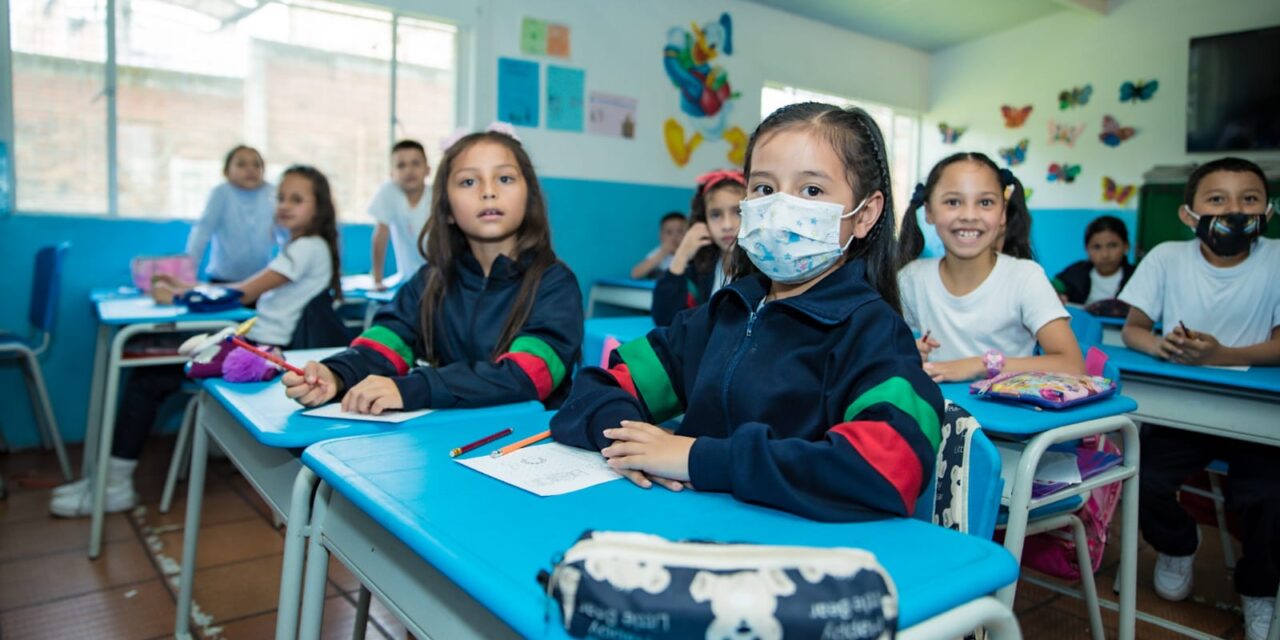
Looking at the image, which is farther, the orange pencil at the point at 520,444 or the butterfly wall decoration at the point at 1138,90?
the butterfly wall decoration at the point at 1138,90

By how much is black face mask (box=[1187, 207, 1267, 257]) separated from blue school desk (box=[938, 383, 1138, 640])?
1.16 m

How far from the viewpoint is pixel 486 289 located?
1779 millimetres

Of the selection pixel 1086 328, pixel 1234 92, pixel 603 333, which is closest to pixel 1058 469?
pixel 1086 328

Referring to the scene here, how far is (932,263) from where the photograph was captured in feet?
7.33

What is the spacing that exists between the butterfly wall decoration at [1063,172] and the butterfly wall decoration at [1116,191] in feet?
0.72

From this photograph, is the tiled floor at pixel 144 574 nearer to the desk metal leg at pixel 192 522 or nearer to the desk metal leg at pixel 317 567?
the desk metal leg at pixel 192 522

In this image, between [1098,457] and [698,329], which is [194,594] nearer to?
[698,329]

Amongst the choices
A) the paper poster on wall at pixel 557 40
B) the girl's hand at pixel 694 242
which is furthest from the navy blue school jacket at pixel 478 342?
the paper poster on wall at pixel 557 40

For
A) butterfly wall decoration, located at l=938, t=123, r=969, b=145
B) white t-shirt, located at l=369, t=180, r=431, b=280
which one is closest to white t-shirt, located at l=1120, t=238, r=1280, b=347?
white t-shirt, located at l=369, t=180, r=431, b=280

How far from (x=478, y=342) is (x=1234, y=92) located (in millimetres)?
5650

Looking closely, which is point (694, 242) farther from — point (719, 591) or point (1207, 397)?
Answer: point (719, 591)

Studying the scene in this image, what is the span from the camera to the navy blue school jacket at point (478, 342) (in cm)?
144

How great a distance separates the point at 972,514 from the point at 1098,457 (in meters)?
0.87

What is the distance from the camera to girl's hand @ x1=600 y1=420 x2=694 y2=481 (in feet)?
3.00
